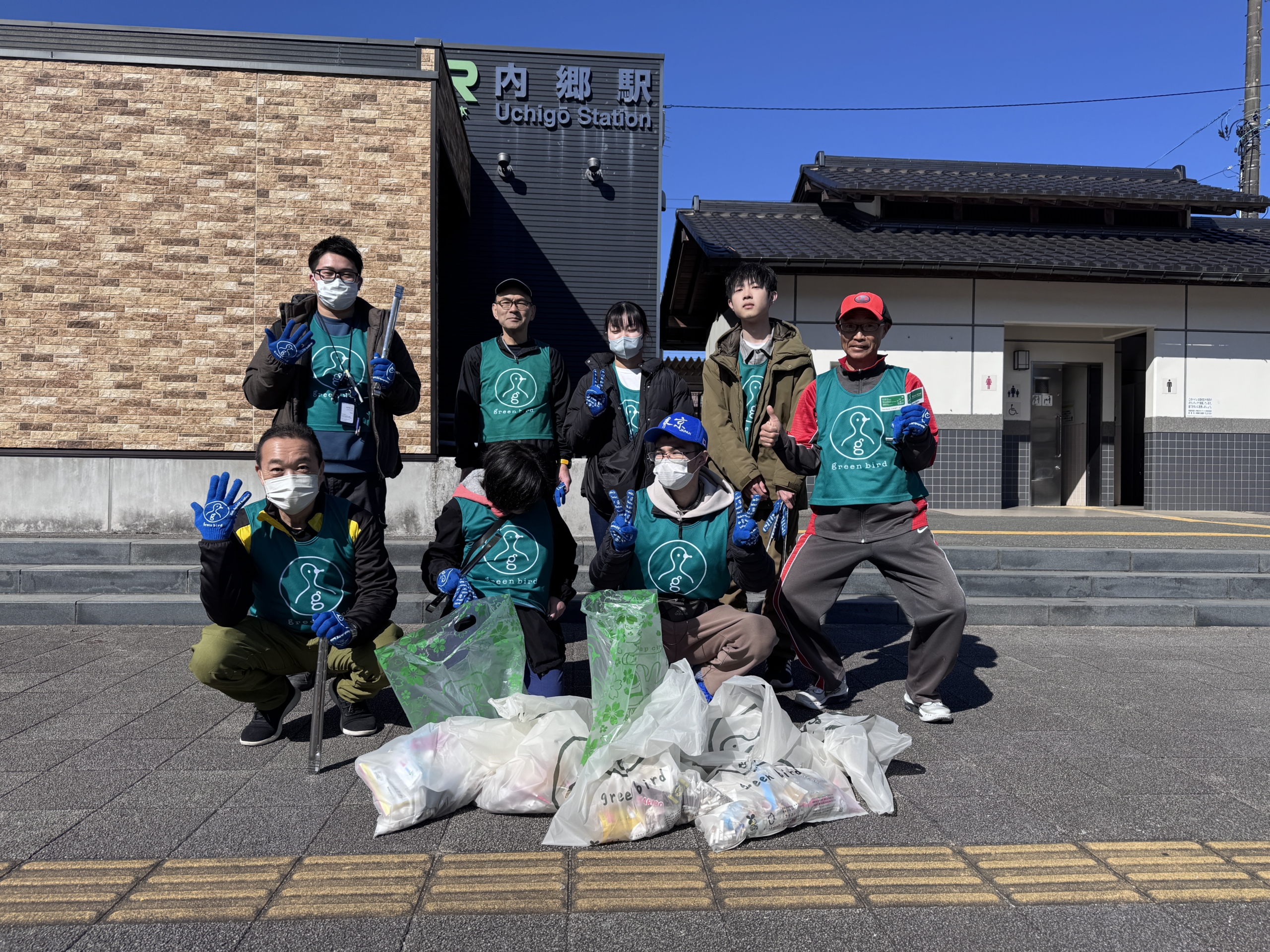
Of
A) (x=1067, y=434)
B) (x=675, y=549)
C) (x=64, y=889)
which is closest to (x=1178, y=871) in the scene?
(x=675, y=549)

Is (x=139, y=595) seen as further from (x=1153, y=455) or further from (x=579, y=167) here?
(x=1153, y=455)

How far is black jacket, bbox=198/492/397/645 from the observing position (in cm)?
310

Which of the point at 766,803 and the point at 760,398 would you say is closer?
the point at 766,803

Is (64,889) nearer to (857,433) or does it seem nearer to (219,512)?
(219,512)

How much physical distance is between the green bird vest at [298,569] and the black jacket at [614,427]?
1255 millimetres

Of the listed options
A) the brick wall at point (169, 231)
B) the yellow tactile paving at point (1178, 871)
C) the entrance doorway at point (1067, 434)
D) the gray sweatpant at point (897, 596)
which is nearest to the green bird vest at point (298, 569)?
the gray sweatpant at point (897, 596)

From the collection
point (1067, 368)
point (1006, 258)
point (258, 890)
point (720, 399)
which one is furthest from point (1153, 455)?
point (258, 890)

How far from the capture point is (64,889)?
7.24 ft

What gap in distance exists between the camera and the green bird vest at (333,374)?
3801mm

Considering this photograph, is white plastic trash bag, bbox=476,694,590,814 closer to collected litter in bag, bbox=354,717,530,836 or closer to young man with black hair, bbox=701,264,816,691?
collected litter in bag, bbox=354,717,530,836

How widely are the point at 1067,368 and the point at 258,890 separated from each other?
13419 mm

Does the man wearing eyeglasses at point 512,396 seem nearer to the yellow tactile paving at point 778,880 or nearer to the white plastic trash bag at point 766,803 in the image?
the white plastic trash bag at point 766,803

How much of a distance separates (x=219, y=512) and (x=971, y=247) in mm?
11150

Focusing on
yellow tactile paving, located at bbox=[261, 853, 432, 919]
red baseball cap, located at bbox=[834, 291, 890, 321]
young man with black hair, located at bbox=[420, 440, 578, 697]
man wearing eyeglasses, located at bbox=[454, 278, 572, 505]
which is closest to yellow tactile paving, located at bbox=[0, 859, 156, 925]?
yellow tactile paving, located at bbox=[261, 853, 432, 919]
